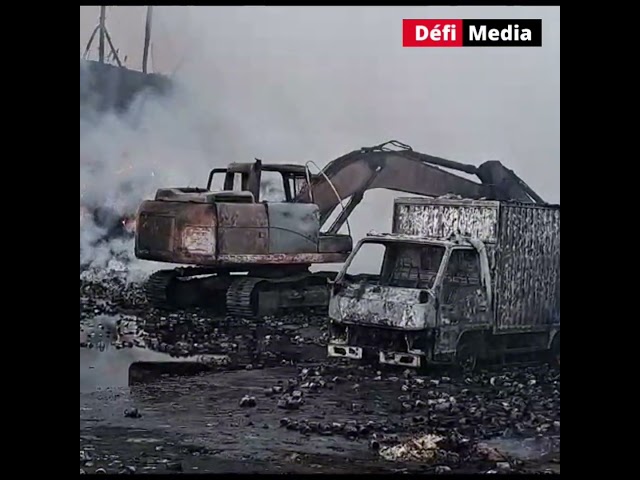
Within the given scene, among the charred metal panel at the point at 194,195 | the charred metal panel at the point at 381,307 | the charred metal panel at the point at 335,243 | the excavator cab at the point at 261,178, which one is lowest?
the charred metal panel at the point at 381,307

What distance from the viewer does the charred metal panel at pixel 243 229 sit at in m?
4.91

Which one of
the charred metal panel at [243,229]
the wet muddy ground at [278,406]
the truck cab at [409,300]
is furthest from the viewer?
the charred metal panel at [243,229]

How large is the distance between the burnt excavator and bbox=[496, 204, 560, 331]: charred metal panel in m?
0.09

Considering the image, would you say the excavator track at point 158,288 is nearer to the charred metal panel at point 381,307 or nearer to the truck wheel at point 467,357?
the charred metal panel at point 381,307

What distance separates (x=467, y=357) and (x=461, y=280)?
0.36 m

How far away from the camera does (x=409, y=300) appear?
480 cm

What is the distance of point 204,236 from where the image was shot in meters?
4.92

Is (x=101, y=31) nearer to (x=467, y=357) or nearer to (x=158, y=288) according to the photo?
(x=158, y=288)

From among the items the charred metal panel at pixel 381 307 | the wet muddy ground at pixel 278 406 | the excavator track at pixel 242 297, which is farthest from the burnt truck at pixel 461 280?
the excavator track at pixel 242 297

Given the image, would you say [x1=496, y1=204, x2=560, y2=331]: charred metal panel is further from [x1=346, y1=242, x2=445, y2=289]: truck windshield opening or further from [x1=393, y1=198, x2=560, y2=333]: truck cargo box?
[x1=346, y1=242, x2=445, y2=289]: truck windshield opening
